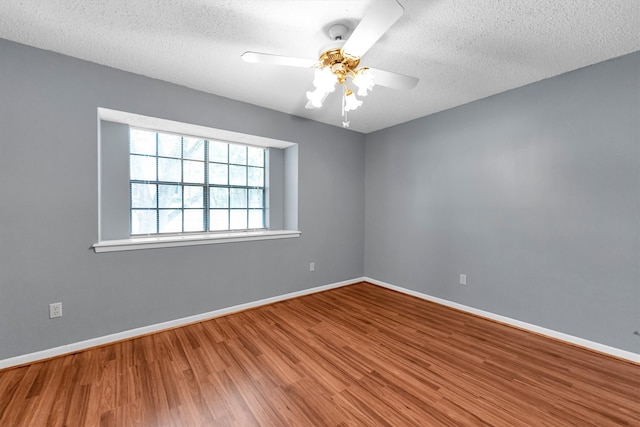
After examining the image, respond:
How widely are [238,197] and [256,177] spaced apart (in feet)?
1.30

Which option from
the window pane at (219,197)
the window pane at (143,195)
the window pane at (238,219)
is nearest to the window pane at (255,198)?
the window pane at (238,219)

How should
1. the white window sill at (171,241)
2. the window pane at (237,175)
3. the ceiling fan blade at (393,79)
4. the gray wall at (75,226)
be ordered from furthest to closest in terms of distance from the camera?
the window pane at (237,175) → the white window sill at (171,241) → the gray wall at (75,226) → the ceiling fan blade at (393,79)

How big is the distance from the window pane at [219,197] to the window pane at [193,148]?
1.43ft

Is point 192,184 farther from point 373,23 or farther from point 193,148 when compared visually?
point 373,23

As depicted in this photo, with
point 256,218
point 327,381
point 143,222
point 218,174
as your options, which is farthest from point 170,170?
point 327,381

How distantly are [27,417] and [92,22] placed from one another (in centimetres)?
246

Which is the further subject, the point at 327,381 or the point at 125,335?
the point at 125,335

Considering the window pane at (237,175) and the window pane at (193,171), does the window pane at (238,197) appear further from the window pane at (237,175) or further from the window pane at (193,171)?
the window pane at (193,171)

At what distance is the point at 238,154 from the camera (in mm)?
3496

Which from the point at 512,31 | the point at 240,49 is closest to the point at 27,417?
the point at 240,49

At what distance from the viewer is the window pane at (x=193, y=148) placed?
3082 mm

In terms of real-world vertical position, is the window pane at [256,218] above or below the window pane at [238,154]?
below

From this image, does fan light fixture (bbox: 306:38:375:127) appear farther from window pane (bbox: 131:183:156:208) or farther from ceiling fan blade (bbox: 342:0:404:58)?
window pane (bbox: 131:183:156:208)

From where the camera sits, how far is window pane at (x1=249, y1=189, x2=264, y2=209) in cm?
362
